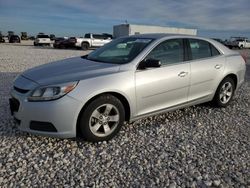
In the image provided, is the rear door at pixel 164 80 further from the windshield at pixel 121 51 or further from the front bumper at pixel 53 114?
the front bumper at pixel 53 114

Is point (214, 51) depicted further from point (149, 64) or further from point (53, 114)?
point (53, 114)

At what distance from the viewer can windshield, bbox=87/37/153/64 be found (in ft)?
14.5

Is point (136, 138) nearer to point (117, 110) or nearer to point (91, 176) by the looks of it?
point (117, 110)

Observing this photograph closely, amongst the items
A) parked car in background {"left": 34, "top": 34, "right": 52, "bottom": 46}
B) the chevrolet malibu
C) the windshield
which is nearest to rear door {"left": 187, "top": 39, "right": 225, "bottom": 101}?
the chevrolet malibu

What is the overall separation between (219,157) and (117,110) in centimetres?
153

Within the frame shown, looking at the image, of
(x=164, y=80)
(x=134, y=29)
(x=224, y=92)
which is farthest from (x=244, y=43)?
(x=164, y=80)

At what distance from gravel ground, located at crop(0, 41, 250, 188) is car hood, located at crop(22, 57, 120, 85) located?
0.90 metres

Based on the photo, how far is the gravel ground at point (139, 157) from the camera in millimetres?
3059

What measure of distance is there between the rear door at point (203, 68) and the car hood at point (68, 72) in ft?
5.21

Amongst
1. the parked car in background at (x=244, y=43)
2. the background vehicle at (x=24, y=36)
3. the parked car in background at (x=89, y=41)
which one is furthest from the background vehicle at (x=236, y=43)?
the background vehicle at (x=24, y=36)

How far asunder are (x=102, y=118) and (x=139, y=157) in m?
0.78

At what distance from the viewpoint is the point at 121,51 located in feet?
15.9

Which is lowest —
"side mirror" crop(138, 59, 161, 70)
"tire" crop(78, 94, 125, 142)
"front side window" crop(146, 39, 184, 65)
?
"tire" crop(78, 94, 125, 142)

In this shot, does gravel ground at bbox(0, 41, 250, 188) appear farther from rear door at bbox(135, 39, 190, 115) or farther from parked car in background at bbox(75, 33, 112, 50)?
parked car in background at bbox(75, 33, 112, 50)
